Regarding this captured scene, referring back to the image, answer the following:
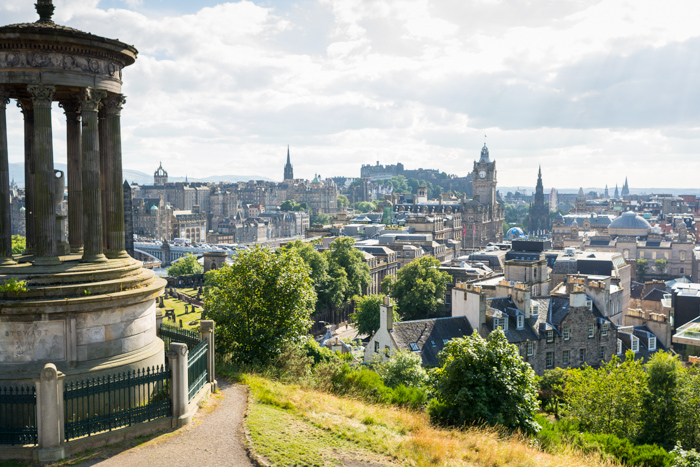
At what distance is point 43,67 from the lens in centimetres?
1759

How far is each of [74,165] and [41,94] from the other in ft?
11.7

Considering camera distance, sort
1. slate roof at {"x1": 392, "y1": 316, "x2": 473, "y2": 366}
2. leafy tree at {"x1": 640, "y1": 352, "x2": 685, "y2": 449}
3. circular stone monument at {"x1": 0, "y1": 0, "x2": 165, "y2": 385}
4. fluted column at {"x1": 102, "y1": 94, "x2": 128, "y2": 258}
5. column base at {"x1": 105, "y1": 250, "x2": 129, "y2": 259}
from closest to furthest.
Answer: circular stone monument at {"x1": 0, "y1": 0, "x2": 165, "y2": 385} → column base at {"x1": 105, "y1": 250, "x2": 129, "y2": 259} → fluted column at {"x1": 102, "y1": 94, "x2": 128, "y2": 258} → leafy tree at {"x1": 640, "y1": 352, "x2": 685, "y2": 449} → slate roof at {"x1": 392, "y1": 316, "x2": 473, "y2": 366}

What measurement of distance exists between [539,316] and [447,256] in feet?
278

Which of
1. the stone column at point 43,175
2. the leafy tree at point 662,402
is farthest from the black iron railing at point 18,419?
the leafy tree at point 662,402

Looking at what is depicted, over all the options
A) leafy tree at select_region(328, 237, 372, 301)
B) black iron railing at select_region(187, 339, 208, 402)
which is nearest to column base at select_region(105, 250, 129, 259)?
black iron railing at select_region(187, 339, 208, 402)

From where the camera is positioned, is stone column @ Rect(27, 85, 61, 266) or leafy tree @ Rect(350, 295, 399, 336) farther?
leafy tree @ Rect(350, 295, 399, 336)

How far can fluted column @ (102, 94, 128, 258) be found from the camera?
63.7 feet

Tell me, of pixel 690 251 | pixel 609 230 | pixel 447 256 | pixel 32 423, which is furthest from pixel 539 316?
pixel 609 230

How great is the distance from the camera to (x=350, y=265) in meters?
83.9

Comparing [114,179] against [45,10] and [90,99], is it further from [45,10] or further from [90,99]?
[45,10]

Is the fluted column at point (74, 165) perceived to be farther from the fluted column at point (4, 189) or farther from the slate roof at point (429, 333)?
the slate roof at point (429, 333)

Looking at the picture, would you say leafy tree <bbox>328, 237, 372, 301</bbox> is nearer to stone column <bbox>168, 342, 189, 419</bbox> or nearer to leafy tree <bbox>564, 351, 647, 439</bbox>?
leafy tree <bbox>564, 351, 647, 439</bbox>

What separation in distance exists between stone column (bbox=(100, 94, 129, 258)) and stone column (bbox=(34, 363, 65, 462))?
550 cm

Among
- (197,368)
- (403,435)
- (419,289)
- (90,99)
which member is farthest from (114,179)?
(419,289)
